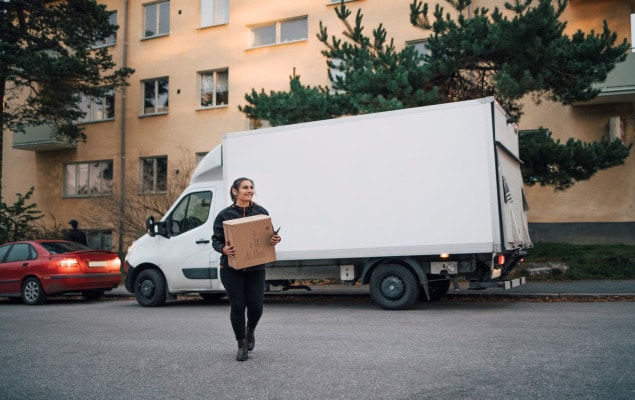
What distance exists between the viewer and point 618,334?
21.6 ft

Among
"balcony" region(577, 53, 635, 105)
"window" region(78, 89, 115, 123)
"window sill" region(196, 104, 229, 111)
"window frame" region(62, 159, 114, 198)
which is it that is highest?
"window" region(78, 89, 115, 123)

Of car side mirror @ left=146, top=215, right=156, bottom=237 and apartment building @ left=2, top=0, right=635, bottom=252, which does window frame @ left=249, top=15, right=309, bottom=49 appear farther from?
car side mirror @ left=146, top=215, right=156, bottom=237

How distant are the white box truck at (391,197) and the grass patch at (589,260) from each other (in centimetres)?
411

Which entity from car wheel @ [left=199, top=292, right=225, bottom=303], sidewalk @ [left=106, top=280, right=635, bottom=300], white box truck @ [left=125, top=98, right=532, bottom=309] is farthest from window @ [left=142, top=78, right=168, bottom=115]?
white box truck @ [left=125, top=98, right=532, bottom=309]

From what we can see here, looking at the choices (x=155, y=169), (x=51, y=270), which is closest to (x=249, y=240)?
(x=51, y=270)

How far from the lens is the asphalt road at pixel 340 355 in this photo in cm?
449

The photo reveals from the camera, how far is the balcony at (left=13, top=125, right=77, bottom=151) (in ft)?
79.8

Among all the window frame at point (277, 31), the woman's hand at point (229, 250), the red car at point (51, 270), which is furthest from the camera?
the window frame at point (277, 31)

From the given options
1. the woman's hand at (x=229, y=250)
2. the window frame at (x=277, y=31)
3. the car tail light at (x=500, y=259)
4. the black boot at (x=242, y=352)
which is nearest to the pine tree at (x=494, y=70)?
the car tail light at (x=500, y=259)

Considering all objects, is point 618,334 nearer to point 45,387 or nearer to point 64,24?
point 45,387

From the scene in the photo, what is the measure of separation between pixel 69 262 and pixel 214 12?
45.5ft

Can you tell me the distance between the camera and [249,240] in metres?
5.64

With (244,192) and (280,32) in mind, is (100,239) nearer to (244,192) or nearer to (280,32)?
(280,32)

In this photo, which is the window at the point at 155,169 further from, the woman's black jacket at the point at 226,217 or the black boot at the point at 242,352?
the black boot at the point at 242,352
